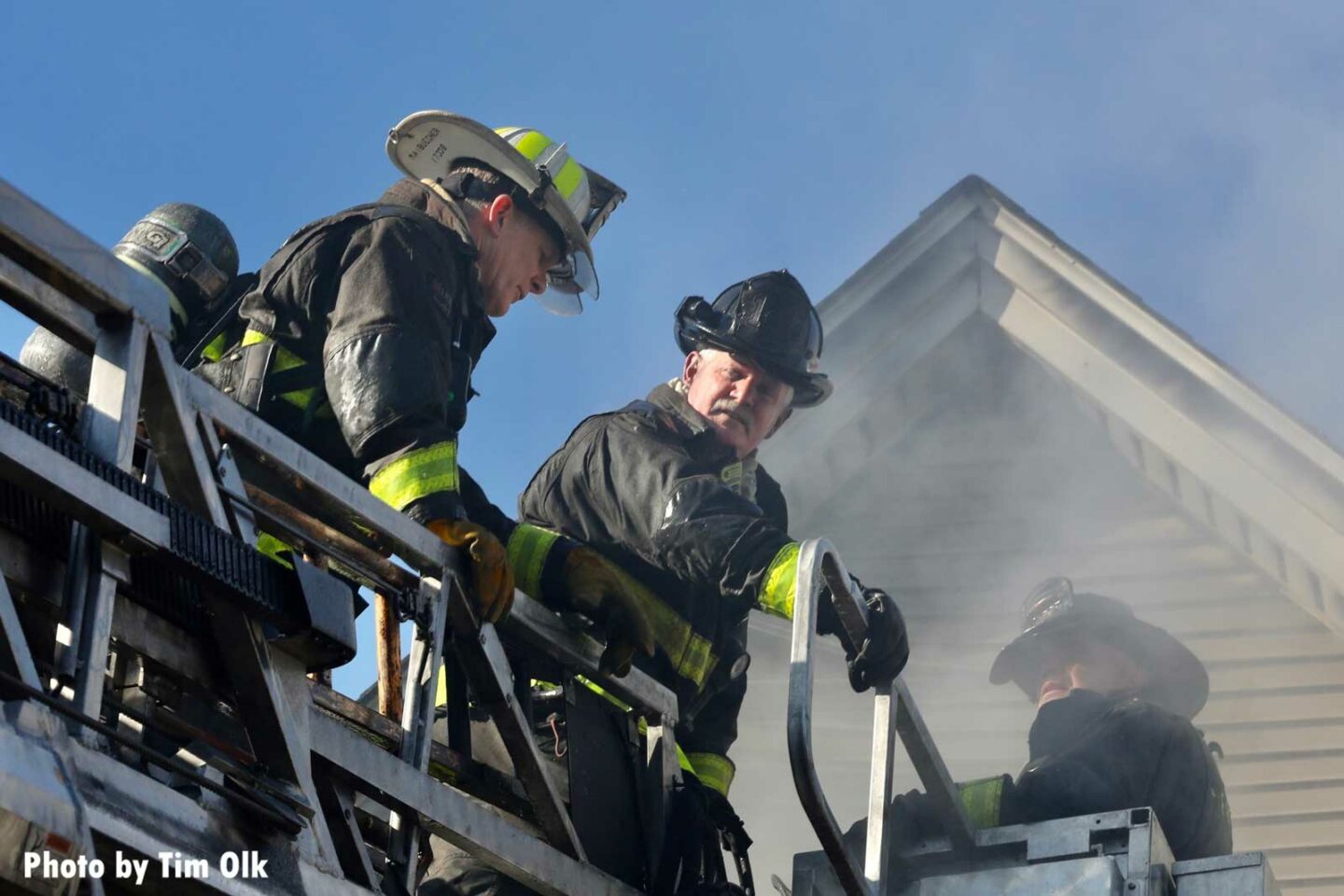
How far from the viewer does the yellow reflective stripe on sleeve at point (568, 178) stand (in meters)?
5.68

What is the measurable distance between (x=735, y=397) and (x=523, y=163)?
3.06 feet

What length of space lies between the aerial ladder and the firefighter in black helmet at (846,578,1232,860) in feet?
1.09

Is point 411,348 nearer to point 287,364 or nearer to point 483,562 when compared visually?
point 287,364

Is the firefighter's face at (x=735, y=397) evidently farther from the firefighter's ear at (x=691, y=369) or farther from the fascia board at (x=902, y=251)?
the fascia board at (x=902, y=251)

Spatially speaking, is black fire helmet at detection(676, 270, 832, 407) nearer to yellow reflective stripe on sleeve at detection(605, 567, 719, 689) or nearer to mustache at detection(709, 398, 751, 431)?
mustache at detection(709, 398, 751, 431)

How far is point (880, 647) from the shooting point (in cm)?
449

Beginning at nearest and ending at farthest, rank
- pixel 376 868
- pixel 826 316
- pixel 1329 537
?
pixel 376 868 < pixel 1329 537 < pixel 826 316

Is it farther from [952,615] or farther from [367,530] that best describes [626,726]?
[952,615]

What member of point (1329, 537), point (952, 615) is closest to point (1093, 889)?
point (1329, 537)

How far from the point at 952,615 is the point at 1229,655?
1.24 m

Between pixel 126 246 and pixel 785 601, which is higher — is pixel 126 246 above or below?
above

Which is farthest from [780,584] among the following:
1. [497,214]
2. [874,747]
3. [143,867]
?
[143,867]

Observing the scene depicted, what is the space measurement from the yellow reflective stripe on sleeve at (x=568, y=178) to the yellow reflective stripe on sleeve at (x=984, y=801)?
2.11 meters

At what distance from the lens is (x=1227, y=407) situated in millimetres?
7891
